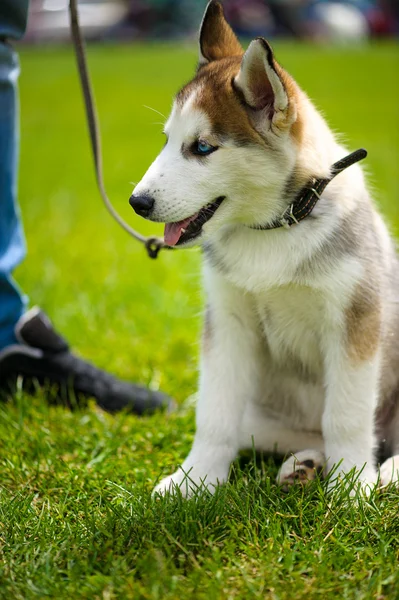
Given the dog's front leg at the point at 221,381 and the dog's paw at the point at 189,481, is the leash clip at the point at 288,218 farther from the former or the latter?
the dog's paw at the point at 189,481

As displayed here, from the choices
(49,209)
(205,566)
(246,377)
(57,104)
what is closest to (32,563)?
(205,566)

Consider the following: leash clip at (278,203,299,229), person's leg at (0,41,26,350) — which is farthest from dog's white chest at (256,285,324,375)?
person's leg at (0,41,26,350)

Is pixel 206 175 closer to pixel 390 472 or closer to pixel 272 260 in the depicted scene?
pixel 272 260

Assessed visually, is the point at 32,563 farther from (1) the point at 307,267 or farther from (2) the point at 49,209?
(2) the point at 49,209

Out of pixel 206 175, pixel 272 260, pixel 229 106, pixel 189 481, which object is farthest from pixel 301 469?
pixel 229 106

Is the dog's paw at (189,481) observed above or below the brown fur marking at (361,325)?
below

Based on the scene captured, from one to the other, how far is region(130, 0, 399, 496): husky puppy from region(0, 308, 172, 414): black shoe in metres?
0.79

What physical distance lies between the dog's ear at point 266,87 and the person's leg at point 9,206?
1.26m

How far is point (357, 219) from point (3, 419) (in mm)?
1562

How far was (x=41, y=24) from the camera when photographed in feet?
91.6

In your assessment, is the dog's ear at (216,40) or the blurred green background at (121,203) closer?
the dog's ear at (216,40)

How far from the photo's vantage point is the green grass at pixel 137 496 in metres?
1.92

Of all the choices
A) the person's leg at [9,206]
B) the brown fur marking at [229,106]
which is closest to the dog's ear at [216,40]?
the brown fur marking at [229,106]

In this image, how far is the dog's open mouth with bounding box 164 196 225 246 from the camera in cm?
230
